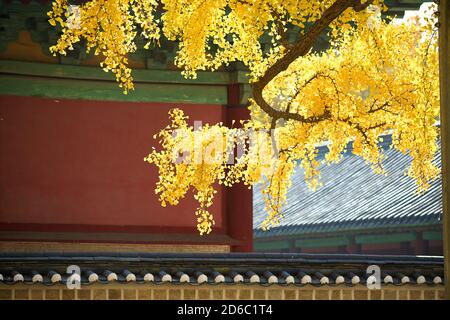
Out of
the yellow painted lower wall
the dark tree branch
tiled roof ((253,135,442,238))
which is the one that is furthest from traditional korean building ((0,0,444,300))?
tiled roof ((253,135,442,238))

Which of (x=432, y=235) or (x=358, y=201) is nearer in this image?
(x=432, y=235)

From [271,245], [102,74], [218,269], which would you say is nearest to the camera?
[218,269]

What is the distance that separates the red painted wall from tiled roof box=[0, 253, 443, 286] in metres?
3.10

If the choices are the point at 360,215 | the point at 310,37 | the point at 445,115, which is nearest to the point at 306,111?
the point at 310,37

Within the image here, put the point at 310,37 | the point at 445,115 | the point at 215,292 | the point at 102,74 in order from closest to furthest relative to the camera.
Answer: the point at 445,115
the point at 310,37
the point at 215,292
the point at 102,74

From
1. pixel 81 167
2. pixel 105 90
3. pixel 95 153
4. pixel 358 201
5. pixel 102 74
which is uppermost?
pixel 102 74

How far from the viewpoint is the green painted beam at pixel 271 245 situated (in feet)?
97.4

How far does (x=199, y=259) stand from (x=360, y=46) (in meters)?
4.45

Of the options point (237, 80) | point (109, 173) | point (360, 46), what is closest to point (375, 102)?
point (360, 46)

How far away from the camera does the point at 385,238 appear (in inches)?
1033

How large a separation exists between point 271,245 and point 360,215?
360 cm

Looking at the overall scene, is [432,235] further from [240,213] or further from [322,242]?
[240,213]

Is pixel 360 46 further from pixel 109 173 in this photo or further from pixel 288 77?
pixel 109 173

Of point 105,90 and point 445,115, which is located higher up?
point 105,90
